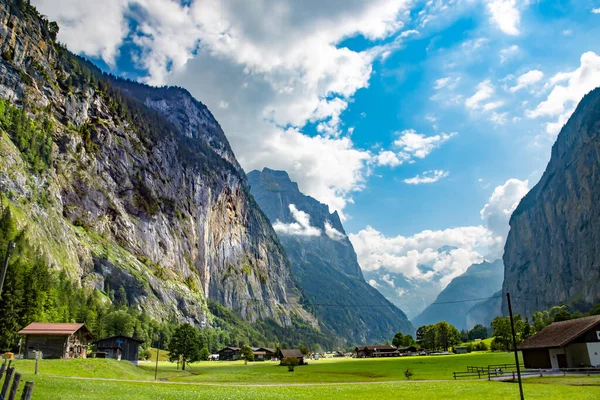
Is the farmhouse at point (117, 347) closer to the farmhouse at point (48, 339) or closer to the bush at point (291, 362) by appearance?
the farmhouse at point (48, 339)

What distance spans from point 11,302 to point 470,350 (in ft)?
582

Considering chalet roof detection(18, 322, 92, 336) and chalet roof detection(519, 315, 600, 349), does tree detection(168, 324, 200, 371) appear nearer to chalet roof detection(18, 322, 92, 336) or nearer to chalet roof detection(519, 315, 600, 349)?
chalet roof detection(18, 322, 92, 336)

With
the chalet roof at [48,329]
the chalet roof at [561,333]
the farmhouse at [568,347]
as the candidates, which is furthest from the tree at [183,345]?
the farmhouse at [568,347]

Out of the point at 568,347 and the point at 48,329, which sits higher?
the point at 48,329

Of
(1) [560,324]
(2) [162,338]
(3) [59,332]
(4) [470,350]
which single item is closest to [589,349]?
(1) [560,324]

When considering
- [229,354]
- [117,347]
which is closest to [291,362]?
[117,347]

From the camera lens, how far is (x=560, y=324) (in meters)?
79.2

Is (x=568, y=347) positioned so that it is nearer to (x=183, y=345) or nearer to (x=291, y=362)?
(x=291, y=362)

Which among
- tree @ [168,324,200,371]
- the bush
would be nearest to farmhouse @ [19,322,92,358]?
tree @ [168,324,200,371]

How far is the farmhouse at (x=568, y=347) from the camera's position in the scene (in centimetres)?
6744

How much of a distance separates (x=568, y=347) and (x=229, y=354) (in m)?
158

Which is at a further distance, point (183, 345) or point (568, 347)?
point (183, 345)

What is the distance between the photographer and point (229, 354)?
649ft

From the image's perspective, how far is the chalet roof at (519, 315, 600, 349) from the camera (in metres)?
68.6
